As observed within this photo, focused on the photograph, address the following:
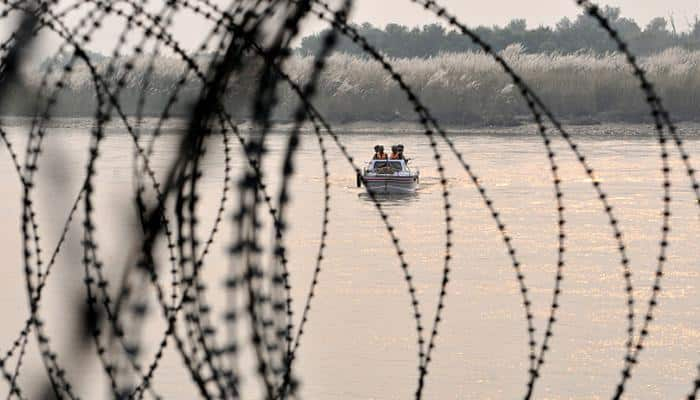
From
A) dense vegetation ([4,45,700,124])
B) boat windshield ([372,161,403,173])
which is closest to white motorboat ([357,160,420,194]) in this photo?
boat windshield ([372,161,403,173])

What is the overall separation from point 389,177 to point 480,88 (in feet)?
81.9

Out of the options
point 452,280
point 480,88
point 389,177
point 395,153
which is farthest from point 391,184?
point 480,88

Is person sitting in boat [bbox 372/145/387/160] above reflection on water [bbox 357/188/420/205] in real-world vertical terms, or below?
above

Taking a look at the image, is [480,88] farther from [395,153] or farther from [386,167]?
[386,167]

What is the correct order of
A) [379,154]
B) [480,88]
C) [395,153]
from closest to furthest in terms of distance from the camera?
[379,154], [395,153], [480,88]

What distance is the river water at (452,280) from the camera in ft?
43.4

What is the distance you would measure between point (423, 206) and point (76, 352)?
989 inches

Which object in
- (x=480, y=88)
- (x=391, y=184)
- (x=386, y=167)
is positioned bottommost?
(x=391, y=184)

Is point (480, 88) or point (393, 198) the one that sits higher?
point (480, 88)

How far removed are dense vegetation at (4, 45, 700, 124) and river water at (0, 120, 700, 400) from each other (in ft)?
51.4

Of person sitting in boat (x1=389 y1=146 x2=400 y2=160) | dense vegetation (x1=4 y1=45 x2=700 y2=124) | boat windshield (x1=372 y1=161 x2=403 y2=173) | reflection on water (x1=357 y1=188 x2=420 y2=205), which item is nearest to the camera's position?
reflection on water (x1=357 y1=188 x2=420 y2=205)

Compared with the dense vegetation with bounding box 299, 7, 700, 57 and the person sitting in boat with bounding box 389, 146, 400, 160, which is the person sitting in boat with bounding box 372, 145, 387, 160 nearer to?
the person sitting in boat with bounding box 389, 146, 400, 160

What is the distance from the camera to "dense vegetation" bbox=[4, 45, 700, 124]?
54.6 metres

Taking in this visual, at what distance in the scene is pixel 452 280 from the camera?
19.5 metres
